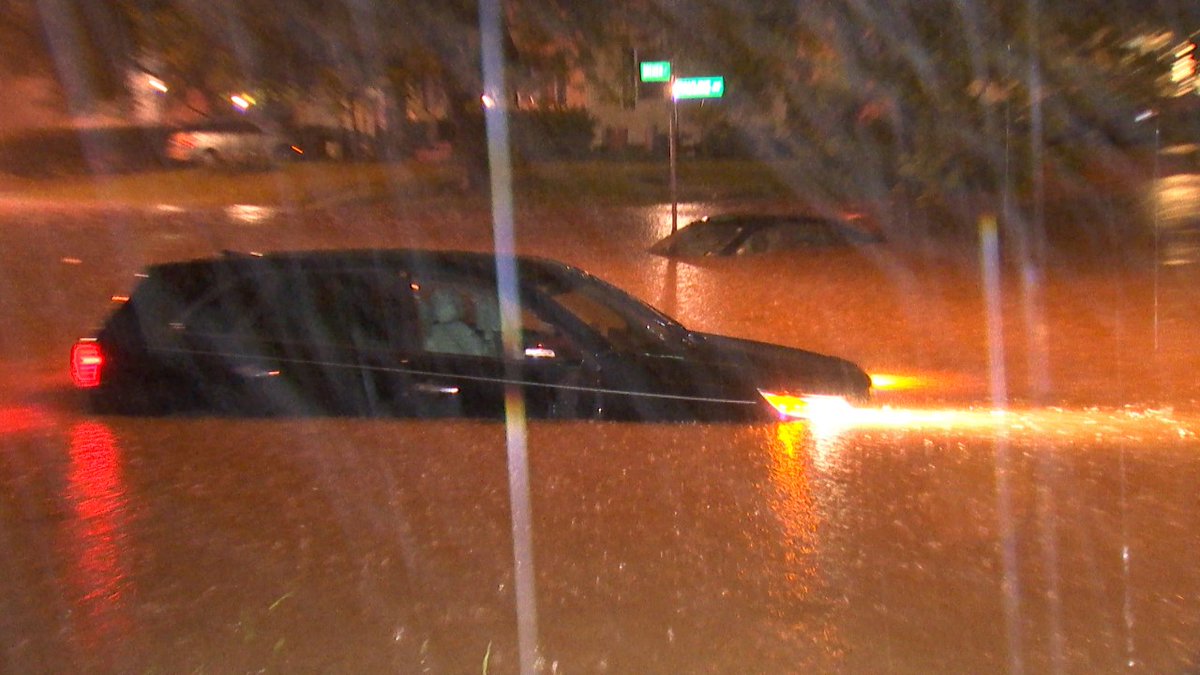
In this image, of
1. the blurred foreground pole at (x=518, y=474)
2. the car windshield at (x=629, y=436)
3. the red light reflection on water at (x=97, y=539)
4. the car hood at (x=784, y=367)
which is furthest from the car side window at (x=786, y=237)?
the red light reflection on water at (x=97, y=539)

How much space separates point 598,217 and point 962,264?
1164cm

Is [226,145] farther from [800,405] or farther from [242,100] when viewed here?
[800,405]

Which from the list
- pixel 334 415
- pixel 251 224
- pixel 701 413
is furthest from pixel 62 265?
pixel 701 413

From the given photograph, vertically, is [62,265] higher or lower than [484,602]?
higher

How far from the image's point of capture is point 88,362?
27.8 feet

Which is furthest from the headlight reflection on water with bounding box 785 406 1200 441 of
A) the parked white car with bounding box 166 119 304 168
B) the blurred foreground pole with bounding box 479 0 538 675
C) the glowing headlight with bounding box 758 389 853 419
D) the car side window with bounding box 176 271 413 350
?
the parked white car with bounding box 166 119 304 168

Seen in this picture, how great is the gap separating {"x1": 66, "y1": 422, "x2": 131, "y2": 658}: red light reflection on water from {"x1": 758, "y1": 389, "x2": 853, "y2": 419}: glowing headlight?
3.79m

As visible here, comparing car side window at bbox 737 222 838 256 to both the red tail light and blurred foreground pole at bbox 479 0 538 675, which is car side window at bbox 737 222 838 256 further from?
the red tail light

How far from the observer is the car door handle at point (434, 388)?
26.5 feet

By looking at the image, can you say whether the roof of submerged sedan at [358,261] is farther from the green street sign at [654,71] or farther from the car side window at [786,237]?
the car side window at [786,237]

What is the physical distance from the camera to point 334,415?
27.5 ft

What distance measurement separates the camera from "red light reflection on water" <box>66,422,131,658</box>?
201 inches

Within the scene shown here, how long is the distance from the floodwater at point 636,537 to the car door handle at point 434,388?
8.9 inches

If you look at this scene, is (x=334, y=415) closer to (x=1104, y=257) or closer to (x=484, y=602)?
(x=484, y=602)
